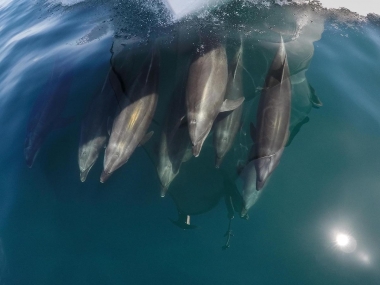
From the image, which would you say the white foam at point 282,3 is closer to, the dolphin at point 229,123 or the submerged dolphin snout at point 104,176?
the dolphin at point 229,123

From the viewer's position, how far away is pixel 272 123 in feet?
21.3

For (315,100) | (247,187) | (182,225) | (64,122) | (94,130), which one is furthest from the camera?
(64,122)

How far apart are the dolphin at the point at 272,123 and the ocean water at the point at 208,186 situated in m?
0.36

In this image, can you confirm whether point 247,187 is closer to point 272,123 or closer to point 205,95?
point 272,123

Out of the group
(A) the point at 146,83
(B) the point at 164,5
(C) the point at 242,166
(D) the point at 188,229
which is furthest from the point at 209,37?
(D) the point at 188,229

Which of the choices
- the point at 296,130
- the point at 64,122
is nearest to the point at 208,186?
the point at 296,130

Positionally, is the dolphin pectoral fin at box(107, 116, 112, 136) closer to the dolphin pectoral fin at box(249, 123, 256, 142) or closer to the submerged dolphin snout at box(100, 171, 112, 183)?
the submerged dolphin snout at box(100, 171, 112, 183)

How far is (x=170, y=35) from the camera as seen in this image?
32.0 ft

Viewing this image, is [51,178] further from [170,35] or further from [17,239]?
[170,35]

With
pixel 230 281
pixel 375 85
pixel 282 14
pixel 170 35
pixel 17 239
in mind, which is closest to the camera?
pixel 230 281

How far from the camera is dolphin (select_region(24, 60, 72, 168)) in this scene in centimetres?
784

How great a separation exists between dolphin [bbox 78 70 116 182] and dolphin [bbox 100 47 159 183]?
1.96ft

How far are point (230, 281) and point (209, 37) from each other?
6.65 metres

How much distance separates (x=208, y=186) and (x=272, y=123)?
6.30ft
